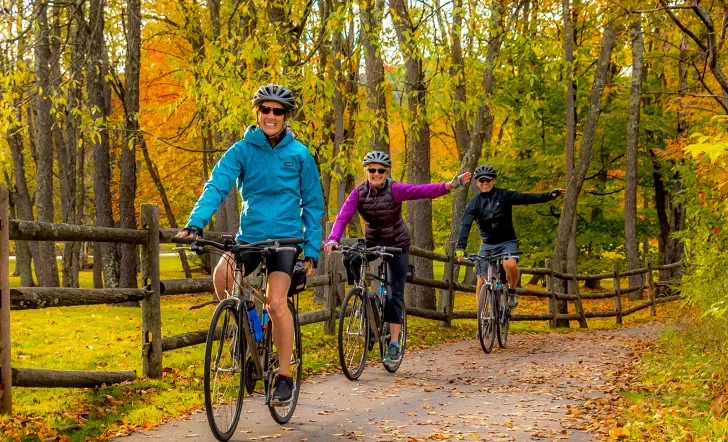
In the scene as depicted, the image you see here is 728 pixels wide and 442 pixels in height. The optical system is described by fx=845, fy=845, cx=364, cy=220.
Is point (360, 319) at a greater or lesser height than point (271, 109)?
lesser

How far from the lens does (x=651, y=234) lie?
29.6m

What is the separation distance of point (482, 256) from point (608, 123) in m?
16.4

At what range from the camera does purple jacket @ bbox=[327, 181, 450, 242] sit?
8.54 m

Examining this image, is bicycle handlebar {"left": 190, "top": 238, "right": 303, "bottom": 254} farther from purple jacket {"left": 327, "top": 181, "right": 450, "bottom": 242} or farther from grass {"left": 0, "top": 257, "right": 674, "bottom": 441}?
purple jacket {"left": 327, "top": 181, "right": 450, "bottom": 242}

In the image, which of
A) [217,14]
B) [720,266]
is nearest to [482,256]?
[720,266]

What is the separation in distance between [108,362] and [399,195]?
393cm

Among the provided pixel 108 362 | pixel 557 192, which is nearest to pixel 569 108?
pixel 557 192

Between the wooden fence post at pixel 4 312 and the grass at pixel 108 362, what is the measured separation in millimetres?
168

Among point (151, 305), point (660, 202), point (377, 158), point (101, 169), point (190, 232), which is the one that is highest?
point (101, 169)

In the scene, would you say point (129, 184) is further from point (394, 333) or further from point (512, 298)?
point (394, 333)

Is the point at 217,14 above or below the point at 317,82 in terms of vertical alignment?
above

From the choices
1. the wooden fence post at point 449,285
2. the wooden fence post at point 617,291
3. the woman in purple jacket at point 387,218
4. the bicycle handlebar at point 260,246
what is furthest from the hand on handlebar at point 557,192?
the wooden fence post at point 617,291

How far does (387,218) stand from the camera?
8.92 metres

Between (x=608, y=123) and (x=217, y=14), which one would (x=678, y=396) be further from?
(x=608, y=123)
